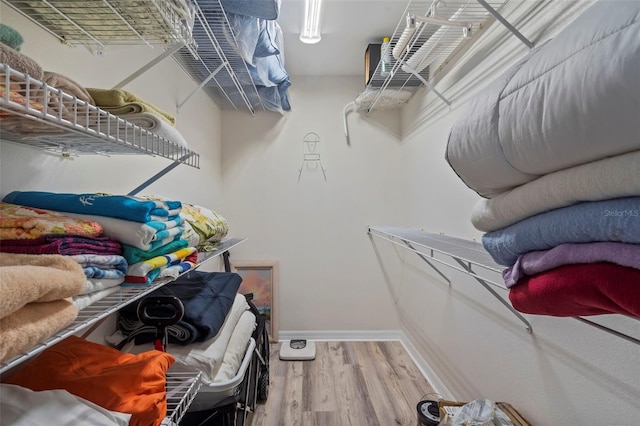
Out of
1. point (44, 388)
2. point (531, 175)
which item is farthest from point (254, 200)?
point (531, 175)

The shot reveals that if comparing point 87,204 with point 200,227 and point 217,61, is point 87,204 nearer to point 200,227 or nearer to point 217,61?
point 200,227

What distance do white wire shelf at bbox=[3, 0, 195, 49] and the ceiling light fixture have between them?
2.59 feet

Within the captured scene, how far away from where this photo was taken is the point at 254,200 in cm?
257

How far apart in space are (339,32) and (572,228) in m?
2.02

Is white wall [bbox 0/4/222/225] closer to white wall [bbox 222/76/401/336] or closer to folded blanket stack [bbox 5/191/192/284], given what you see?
folded blanket stack [bbox 5/191/192/284]

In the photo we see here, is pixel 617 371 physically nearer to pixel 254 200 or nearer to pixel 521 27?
pixel 521 27

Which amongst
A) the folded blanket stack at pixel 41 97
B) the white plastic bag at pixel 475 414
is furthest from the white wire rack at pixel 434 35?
the white plastic bag at pixel 475 414

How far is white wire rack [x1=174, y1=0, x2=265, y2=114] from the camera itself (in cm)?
126

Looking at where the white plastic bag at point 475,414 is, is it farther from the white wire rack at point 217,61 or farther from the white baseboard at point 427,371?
the white wire rack at point 217,61

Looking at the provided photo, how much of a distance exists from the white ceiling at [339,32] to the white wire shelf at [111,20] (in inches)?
41.4

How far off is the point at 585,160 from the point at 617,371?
0.80 metres

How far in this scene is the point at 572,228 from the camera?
0.43 m

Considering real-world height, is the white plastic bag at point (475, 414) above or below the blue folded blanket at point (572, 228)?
below

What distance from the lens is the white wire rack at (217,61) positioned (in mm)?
1263
